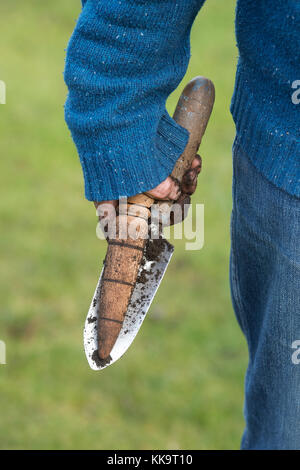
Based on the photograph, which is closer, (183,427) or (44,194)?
(183,427)

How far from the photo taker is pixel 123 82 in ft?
3.63

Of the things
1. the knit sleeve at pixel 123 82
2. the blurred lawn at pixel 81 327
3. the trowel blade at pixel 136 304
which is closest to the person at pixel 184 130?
the knit sleeve at pixel 123 82

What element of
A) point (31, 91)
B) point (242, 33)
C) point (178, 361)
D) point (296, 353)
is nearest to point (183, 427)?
point (178, 361)

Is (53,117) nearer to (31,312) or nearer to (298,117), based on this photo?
(31,312)

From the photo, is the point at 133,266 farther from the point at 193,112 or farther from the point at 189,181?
the point at 193,112

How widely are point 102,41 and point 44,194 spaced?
2.74 metres

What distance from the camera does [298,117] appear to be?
112 cm

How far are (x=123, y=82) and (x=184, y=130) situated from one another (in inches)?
8.1

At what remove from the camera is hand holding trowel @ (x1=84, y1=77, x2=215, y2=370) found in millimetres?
1218

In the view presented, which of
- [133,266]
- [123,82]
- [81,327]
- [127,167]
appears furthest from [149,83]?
[81,327]

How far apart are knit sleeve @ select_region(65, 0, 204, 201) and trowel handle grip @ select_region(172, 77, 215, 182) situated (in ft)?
0.36

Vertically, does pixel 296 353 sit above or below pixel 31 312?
below

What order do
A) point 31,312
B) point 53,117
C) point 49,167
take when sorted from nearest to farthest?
point 31,312
point 49,167
point 53,117

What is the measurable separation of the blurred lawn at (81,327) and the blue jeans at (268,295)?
0.89 m
